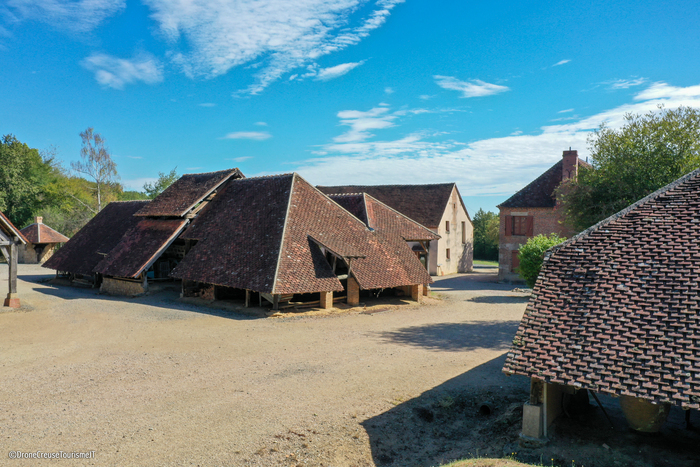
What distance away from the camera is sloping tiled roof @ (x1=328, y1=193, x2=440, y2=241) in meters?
26.4

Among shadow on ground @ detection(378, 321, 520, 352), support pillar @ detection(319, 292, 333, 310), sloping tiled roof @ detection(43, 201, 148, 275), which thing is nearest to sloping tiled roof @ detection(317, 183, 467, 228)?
sloping tiled roof @ detection(43, 201, 148, 275)

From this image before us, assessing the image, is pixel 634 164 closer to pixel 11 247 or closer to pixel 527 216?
pixel 527 216

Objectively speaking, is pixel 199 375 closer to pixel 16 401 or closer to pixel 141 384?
pixel 141 384

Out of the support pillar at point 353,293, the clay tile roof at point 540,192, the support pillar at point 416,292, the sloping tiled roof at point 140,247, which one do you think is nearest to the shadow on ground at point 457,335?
the support pillar at point 353,293

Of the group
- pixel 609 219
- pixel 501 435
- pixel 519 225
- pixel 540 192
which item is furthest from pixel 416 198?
pixel 501 435

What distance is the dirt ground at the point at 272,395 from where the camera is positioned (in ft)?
27.1

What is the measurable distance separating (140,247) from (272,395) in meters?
18.1

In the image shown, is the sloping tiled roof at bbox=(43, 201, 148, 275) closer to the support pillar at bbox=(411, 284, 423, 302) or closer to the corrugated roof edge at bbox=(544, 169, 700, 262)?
the support pillar at bbox=(411, 284, 423, 302)

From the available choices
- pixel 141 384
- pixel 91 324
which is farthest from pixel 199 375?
pixel 91 324

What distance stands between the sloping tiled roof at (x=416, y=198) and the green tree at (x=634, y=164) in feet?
46.7

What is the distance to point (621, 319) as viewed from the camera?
8.19 metres

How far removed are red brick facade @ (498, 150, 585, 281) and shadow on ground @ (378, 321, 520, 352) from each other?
17.3 meters

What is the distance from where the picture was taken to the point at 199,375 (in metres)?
12.0

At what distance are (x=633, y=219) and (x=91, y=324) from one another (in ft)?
61.5
